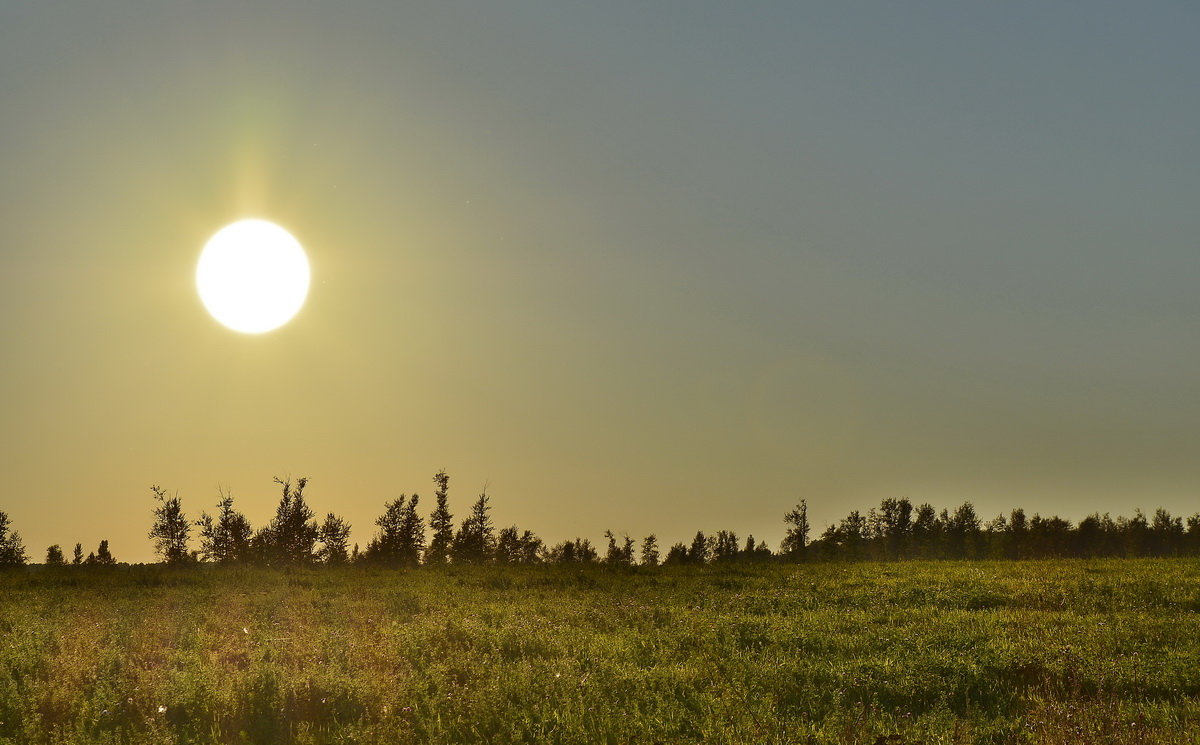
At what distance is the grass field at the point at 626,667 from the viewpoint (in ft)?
33.3

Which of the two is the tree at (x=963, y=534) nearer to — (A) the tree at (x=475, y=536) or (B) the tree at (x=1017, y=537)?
(B) the tree at (x=1017, y=537)

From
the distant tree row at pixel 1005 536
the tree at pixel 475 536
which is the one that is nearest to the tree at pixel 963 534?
the distant tree row at pixel 1005 536

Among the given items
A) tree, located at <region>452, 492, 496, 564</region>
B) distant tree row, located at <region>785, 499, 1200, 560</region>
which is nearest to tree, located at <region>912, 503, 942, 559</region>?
distant tree row, located at <region>785, 499, 1200, 560</region>

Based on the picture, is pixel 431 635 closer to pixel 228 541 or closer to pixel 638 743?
pixel 638 743

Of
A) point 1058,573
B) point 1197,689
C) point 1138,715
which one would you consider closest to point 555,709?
point 1138,715

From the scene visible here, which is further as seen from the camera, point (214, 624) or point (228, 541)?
point (228, 541)

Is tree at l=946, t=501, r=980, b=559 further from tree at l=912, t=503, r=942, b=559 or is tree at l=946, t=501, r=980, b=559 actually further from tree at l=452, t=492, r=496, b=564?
tree at l=452, t=492, r=496, b=564

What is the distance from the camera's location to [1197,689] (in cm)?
1136

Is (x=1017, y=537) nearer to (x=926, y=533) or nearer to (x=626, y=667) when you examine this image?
(x=926, y=533)

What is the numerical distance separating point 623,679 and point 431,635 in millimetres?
4703

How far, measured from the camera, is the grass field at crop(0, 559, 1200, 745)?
10.2m

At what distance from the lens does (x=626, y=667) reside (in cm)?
1259

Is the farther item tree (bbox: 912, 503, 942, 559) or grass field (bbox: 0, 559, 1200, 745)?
tree (bbox: 912, 503, 942, 559)

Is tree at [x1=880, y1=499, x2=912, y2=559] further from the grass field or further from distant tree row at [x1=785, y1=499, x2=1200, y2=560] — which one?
the grass field
